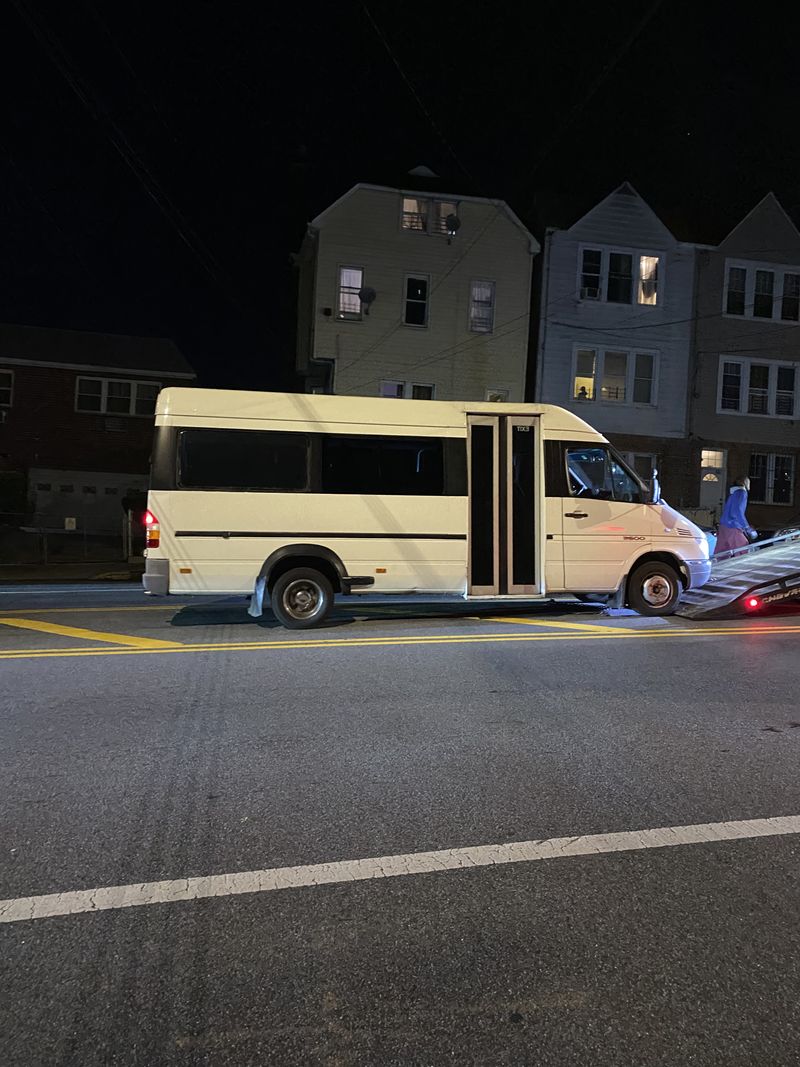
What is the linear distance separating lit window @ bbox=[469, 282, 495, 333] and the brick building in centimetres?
1053

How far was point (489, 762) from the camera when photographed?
15.0 ft

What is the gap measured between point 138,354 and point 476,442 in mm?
21678

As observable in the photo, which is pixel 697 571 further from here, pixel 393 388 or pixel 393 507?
pixel 393 388

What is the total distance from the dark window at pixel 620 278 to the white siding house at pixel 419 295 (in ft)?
9.10

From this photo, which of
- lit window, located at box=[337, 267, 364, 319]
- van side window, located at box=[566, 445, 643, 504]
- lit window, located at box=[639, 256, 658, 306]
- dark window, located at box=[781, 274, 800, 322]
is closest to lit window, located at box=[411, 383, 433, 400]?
lit window, located at box=[337, 267, 364, 319]

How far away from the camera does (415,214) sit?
78.6 feet

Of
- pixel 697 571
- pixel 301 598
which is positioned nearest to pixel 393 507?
pixel 301 598

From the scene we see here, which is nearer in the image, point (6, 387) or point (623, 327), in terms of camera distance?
point (623, 327)

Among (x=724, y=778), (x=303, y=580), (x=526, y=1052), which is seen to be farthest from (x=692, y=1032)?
(x=303, y=580)

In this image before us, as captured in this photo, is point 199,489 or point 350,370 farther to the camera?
point 350,370

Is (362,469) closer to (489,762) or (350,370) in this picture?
(489,762)

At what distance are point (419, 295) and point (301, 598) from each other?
55.9ft

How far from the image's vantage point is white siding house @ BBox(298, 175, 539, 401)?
919 inches

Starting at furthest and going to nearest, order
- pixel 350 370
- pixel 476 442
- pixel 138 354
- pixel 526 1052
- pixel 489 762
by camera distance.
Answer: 1. pixel 138 354
2. pixel 350 370
3. pixel 476 442
4. pixel 489 762
5. pixel 526 1052
